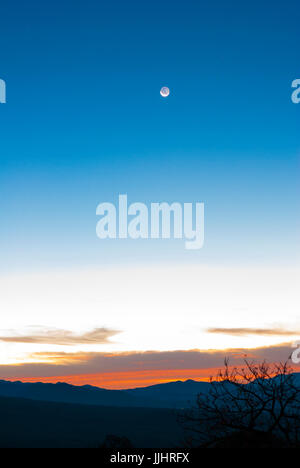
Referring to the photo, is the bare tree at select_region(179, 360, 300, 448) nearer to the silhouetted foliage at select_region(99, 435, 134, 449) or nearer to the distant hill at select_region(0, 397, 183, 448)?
the silhouetted foliage at select_region(99, 435, 134, 449)

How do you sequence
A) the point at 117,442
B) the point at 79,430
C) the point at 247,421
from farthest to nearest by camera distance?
the point at 79,430 < the point at 117,442 < the point at 247,421

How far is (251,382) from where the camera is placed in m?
11.4

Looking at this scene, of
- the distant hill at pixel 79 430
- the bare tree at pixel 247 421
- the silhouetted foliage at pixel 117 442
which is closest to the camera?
the bare tree at pixel 247 421

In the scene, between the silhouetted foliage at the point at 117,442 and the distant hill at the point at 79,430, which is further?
the distant hill at the point at 79,430

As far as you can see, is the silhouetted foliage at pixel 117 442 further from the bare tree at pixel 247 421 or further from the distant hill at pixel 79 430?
the distant hill at pixel 79 430

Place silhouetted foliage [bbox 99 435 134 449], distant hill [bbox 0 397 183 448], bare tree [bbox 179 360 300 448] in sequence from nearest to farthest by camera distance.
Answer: bare tree [bbox 179 360 300 448]
silhouetted foliage [bbox 99 435 134 449]
distant hill [bbox 0 397 183 448]

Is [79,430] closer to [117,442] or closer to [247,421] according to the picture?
[117,442]

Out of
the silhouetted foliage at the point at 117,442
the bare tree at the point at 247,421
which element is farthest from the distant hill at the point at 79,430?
the bare tree at the point at 247,421

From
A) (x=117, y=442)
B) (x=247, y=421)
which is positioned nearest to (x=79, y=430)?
(x=117, y=442)

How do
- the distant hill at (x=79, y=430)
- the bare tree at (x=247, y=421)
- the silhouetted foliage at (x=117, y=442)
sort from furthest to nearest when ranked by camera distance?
the distant hill at (x=79, y=430)
the silhouetted foliage at (x=117, y=442)
the bare tree at (x=247, y=421)

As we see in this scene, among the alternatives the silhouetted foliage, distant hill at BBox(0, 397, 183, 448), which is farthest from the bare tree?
distant hill at BBox(0, 397, 183, 448)

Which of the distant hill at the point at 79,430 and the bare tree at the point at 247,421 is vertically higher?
the bare tree at the point at 247,421
